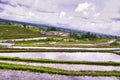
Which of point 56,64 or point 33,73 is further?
point 56,64

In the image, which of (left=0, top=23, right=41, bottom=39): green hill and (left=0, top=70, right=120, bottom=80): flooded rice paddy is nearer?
(left=0, top=70, right=120, bottom=80): flooded rice paddy

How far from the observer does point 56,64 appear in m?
18.4

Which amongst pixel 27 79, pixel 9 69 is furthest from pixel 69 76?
pixel 9 69

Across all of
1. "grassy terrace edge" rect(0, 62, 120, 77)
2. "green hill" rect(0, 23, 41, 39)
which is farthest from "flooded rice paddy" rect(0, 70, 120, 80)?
"green hill" rect(0, 23, 41, 39)

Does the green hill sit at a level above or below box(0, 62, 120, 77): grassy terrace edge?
below

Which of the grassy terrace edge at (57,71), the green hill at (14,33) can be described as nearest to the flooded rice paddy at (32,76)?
the grassy terrace edge at (57,71)

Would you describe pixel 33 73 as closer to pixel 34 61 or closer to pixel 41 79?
pixel 41 79

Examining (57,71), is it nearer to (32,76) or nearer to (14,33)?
(32,76)

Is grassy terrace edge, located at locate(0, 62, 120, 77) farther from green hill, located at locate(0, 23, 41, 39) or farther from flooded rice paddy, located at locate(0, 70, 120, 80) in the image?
green hill, located at locate(0, 23, 41, 39)

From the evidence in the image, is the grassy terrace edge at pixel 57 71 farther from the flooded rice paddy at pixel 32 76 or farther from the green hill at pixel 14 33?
the green hill at pixel 14 33

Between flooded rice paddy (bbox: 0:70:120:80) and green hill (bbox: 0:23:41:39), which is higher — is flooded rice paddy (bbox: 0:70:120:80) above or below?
above

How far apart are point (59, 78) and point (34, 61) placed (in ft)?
19.7

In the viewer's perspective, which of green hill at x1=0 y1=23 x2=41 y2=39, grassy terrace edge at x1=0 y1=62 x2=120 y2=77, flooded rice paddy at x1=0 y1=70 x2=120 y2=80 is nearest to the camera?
flooded rice paddy at x1=0 y1=70 x2=120 y2=80

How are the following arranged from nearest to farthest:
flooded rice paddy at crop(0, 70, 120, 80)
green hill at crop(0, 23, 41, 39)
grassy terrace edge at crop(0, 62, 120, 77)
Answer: flooded rice paddy at crop(0, 70, 120, 80) < grassy terrace edge at crop(0, 62, 120, 77) < green hill at crop(0, 23, 41, 39)
